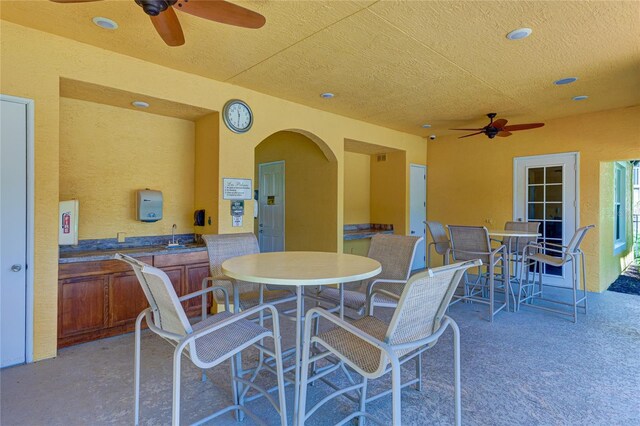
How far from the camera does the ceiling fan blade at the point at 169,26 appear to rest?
199 centimetres

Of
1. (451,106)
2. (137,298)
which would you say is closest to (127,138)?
(137,298)

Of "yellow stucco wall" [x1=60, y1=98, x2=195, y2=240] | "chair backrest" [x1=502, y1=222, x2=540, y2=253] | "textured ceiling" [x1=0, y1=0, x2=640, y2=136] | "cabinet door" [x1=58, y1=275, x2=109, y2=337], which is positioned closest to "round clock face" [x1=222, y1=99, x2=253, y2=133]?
"textured ceiling" [x1=0, y1=0, x2=640, y2=136]

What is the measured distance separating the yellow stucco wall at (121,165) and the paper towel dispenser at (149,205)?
0.69 feet

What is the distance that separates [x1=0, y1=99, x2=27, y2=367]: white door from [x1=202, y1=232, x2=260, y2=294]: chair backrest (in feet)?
4.74

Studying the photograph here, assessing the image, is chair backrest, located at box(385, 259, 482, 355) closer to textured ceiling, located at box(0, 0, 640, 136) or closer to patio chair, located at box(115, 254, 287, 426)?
patio chair, located at box(115, 254, 287, 426)

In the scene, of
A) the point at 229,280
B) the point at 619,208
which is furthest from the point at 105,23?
the point at 619,208

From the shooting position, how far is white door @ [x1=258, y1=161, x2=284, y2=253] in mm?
6391

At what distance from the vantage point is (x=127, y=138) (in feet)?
12.4

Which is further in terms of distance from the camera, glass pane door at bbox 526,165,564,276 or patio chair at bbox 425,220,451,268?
glass pane door at bbox 526,165,564,276

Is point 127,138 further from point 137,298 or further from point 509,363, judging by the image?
point 509,363

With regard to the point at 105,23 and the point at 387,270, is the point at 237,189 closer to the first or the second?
the point at 105,23

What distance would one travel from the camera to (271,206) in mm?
6633

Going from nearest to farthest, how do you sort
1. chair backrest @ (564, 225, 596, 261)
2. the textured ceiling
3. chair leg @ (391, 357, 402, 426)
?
chair leg @ (391, 357, 402, 426)
the textured ceiling
chair backrest @ (564, 225, 596, 261)

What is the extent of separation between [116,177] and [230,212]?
1.28 metres
